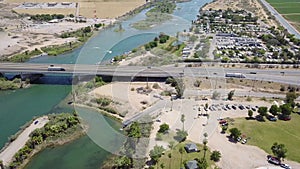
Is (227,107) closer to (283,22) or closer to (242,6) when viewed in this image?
(283,22)

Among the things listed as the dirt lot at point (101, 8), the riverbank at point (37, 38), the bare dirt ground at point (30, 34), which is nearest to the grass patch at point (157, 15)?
the dirt lot at point (101, 8)

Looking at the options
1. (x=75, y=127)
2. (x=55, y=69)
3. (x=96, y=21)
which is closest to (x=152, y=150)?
(x=75, y=127)

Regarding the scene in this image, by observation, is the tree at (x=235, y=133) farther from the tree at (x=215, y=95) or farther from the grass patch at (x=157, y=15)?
the grass patch at (x=157, y=15)

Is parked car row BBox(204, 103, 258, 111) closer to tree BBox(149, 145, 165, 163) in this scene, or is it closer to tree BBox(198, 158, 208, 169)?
tree BBox(149, 145, 165, 163)

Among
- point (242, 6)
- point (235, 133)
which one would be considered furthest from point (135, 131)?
point (242, 6)

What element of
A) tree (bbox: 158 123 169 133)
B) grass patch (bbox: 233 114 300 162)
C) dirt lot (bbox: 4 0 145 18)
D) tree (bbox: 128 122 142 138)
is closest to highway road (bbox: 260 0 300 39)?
grass patch (bbox: 233 114 300 162)

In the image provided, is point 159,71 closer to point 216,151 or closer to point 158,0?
point 216,151
